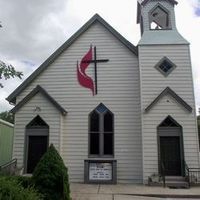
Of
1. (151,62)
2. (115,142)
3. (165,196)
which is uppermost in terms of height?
(151,62)

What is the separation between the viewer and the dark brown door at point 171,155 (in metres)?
14.0

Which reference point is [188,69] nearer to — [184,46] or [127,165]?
[184,46]

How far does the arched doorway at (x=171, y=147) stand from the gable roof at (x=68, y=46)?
4088 millimetres

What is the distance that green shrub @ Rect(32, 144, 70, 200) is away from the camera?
8.41 m

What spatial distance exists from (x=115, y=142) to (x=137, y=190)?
3237 millimetres

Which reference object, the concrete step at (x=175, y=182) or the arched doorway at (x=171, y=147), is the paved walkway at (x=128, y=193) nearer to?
the concrete step at (x=175, y=182)

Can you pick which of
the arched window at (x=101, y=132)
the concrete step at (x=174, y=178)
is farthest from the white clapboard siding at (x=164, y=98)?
the arched window at (x=101, y=132)

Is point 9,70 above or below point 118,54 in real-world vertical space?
below

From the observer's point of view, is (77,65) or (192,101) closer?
(192,101)

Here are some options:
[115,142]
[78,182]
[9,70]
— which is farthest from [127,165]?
[9,70]

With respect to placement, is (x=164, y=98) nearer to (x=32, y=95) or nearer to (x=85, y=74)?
(x=85, y=74)

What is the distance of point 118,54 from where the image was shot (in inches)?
Result: 619

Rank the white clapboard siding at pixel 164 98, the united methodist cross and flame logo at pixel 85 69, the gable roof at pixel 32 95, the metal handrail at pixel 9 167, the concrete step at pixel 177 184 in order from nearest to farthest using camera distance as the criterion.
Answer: the concrete step at pixel 177 184 < the metal handrail at pixel 9 167 < the white clapboard siding at pixel 164 98 < the gable roof at pixel 32 95 < the united methodist cross and flame logo at pixel 85 69

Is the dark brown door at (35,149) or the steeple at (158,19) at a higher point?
the steeple at (158,19)
